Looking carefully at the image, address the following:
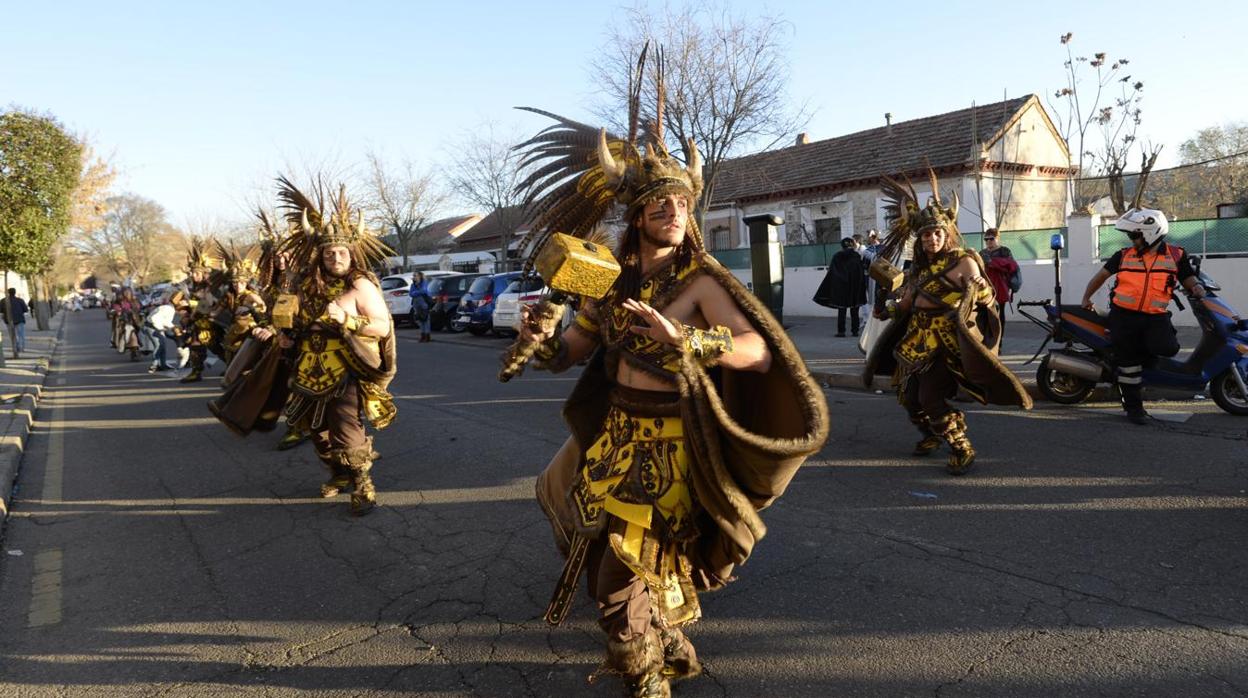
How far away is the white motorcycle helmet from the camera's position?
643 cm

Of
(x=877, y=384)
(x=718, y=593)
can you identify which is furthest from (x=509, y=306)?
(x=718, y=593)

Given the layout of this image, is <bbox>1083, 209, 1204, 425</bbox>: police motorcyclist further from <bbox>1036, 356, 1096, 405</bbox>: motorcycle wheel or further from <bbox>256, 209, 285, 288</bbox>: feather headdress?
<bbox>256, 209, 285, 288</bbox>: feather headdress

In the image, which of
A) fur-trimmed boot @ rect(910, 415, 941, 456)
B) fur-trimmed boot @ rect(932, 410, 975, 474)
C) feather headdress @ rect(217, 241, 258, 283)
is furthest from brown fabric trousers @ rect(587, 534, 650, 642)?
feather headdress @ rect(217, 241, 258, 283)

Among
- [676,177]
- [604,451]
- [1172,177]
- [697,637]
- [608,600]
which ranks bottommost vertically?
[697,637]

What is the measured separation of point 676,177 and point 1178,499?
395cm

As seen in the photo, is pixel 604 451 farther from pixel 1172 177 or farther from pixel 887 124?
pixel 1172 177

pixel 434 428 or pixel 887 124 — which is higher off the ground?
pixel 887 124

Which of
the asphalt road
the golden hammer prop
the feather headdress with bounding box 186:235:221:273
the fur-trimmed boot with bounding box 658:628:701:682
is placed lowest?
the asphalt road

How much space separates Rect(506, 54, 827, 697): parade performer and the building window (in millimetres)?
22826

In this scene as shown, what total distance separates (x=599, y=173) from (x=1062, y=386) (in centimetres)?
653

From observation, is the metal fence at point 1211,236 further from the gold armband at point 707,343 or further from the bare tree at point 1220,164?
the bare tree at point 1220,164

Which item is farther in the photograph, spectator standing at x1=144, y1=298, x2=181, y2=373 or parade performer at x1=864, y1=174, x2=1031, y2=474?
spectator standing at x1=144, y1=298, x2=181, y2=373

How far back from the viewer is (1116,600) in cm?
343

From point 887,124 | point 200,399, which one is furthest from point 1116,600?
point 887,124
